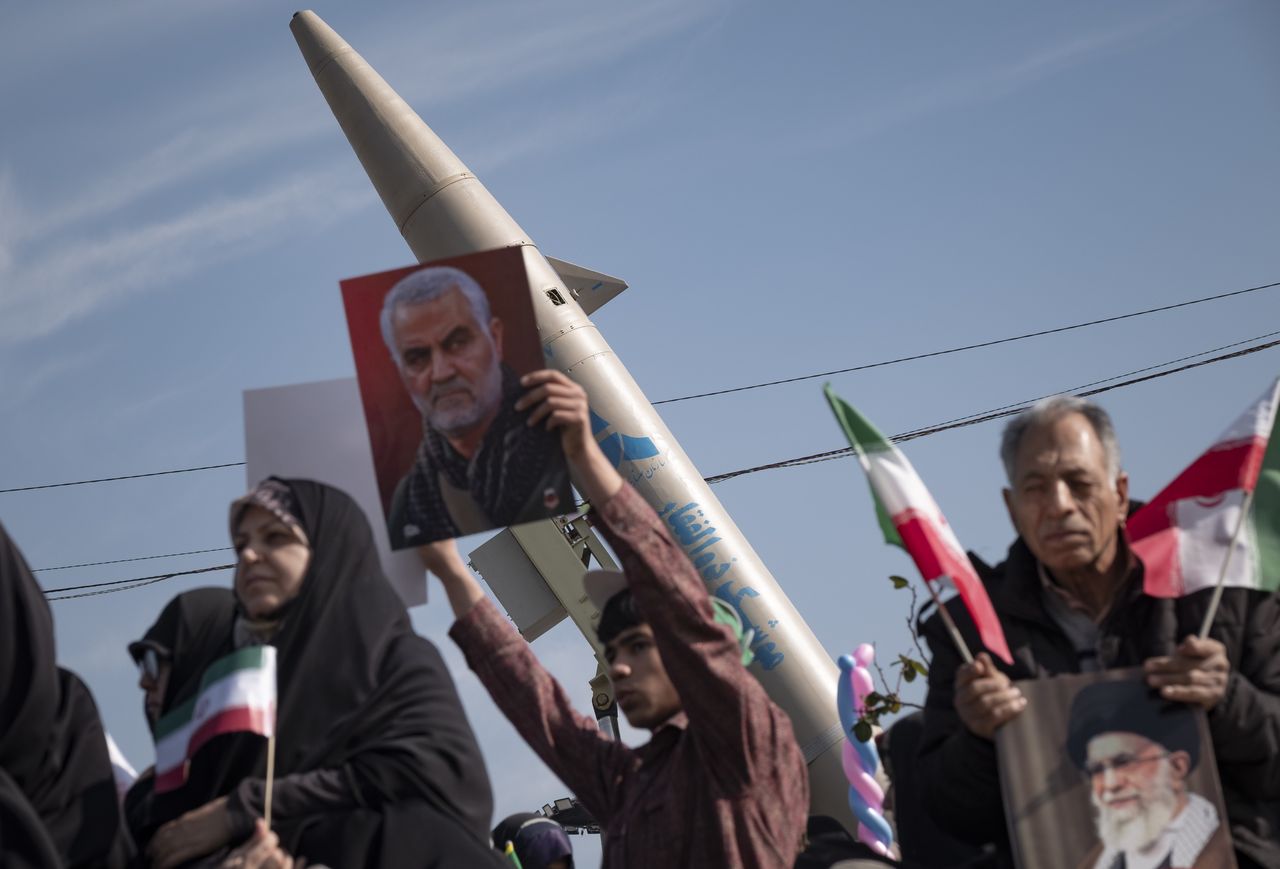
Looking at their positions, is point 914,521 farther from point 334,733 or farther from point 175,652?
point 175,652

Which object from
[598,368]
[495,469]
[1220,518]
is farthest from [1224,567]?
[598,368]

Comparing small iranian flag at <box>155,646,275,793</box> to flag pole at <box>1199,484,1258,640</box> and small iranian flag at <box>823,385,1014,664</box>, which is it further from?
flag pole at <box>1199,484,1258,640</box>

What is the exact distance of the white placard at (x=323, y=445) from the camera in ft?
12.7

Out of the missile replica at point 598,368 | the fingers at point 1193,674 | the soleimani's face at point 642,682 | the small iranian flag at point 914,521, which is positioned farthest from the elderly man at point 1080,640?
the missile replica at point 598,368

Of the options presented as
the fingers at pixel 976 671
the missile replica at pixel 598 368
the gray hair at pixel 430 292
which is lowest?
the fingers at pixel 976 671

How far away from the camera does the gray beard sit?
3.15 meters

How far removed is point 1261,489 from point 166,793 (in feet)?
8.55

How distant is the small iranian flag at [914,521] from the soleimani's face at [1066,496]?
0.18m

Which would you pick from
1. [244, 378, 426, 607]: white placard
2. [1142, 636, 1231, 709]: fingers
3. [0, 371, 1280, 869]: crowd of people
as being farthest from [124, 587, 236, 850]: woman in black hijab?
[1142, 636, 1231, 709]: fingers

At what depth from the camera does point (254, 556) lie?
3525mm

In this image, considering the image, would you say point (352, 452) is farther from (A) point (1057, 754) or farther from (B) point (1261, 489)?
(B) point (1261, 489)

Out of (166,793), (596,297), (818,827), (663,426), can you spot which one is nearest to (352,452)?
(166,793)

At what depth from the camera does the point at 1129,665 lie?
3426 millimetres

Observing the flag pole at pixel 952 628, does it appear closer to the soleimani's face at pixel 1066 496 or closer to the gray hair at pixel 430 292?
the soleimani's face at pixel 1066 496
